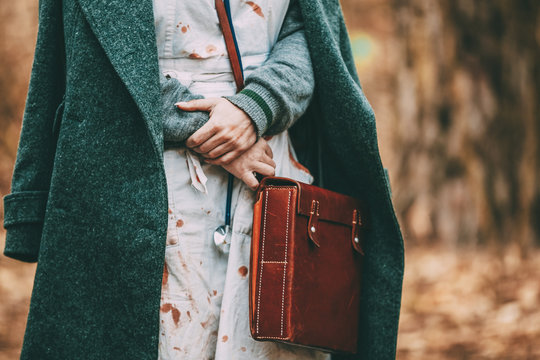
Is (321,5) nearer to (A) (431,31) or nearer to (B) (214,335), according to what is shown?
(B) (214,335)

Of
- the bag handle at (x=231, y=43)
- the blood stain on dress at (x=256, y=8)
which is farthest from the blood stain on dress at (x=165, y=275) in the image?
the blood stain on dress at (x=256, y=8)

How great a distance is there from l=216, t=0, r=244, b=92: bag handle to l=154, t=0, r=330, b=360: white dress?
0.02 metres

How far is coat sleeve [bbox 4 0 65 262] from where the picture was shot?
1499 mm

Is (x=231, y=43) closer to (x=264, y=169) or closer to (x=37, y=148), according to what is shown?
(x=264, y=169)

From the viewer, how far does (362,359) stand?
5.52ft

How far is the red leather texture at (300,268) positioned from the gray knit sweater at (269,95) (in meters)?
0.18

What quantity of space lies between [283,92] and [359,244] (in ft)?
1.61

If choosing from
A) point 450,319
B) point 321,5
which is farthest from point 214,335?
point 450,319

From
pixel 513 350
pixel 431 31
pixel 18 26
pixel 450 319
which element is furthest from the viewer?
pixel 18 26

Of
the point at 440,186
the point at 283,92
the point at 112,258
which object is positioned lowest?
the point at 112,258

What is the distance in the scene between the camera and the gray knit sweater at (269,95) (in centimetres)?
144

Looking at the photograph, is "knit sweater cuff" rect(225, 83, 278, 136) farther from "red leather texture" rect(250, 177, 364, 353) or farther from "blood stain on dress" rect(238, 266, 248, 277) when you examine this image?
"blood stain on dress" rect(238, 266, 248, 277)

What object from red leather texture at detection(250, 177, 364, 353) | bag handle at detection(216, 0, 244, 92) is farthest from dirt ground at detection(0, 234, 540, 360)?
bag handle at detection(216, 0, 244, 92)

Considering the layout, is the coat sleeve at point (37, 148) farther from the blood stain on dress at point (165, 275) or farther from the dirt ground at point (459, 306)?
the dirt ground at point (459, 306)
